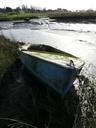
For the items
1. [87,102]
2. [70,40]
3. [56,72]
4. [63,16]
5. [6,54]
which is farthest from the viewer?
[63,16]

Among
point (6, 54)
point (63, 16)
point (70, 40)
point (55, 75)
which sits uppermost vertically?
point (55, 75)

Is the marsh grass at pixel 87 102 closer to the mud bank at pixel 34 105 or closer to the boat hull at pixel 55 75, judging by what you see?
the mud bank at pixel 34 105

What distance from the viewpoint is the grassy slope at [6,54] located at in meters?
11.1

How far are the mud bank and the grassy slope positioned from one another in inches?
28.5

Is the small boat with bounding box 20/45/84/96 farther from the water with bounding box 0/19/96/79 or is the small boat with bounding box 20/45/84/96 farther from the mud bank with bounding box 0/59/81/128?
the water with bounding box 0/19/96/79

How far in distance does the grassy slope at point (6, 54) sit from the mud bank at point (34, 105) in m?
0.72

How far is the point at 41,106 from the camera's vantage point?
8.20m

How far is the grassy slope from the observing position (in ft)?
36.5

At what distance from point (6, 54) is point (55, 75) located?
14.8 ft

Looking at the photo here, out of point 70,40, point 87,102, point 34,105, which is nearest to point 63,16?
point 70,40

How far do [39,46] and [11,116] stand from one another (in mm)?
5726

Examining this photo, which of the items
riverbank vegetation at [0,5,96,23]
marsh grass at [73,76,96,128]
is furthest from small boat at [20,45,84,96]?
riverbank vegetation at [0,5,96,23]

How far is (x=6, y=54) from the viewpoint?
12625 millimetres

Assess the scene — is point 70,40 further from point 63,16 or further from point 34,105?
point 63,16
